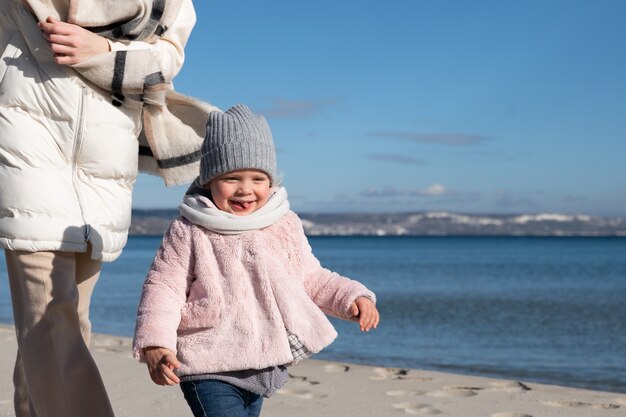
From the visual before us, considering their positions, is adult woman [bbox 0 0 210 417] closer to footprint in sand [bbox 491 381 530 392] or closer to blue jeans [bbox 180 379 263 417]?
blue jeans [bbox 180 379 263 417]

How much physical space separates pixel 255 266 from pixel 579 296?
71.2 ft

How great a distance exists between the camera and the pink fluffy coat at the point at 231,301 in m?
2.71

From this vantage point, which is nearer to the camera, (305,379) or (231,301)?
(231,301)

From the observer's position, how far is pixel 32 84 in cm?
289

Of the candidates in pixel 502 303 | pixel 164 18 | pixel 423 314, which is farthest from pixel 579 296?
pixel 164 18

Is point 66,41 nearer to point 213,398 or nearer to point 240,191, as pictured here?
point 240,191

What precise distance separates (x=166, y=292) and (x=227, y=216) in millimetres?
303

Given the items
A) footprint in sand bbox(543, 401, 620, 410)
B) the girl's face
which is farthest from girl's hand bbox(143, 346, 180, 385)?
footprint in sand bbox(543, 401, 620, 410)

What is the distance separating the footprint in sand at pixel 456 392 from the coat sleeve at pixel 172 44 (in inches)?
116

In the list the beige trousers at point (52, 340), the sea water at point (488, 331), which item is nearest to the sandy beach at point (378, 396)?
the beige trousers at point (52, 340)

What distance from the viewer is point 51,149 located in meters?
2.89

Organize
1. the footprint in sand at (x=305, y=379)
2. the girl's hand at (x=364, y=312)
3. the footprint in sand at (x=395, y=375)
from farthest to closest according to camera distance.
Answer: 1. the footprint in sand at (x=395, y=375)
2. the footprint in sand at (x=305, y=379)
3. the girl's hand at (x=364, y=312)

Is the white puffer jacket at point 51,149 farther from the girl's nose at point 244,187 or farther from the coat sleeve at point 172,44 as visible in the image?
the girl's nose at point 244,187

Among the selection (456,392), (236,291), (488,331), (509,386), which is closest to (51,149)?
(236,291)
